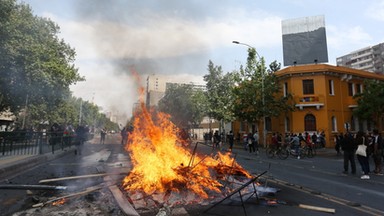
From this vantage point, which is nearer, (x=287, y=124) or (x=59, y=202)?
(x=59, y=202)

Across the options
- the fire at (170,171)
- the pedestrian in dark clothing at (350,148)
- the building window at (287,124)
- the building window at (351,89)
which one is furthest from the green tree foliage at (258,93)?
the fire at (170,171)

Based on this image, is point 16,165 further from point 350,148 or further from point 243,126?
point 243,126

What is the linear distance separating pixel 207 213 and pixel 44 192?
4106 mm

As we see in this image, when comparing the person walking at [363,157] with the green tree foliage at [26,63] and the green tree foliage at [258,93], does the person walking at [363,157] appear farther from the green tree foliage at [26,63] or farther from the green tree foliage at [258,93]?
the green tree foliage at [26,63]

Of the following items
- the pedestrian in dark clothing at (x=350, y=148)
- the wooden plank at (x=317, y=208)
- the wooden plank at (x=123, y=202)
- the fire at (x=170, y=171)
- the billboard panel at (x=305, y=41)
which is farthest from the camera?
the billboard panel at (x=305, y=41)

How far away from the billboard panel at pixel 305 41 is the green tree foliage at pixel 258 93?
4.49 m

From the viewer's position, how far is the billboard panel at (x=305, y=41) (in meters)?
31.7

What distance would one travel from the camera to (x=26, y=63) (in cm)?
2041

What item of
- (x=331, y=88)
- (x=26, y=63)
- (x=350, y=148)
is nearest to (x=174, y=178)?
(x=350, y=148)

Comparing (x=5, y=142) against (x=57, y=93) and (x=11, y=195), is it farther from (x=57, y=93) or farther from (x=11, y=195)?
(x=57, y=93)

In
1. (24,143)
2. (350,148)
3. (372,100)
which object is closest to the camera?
(350,148)

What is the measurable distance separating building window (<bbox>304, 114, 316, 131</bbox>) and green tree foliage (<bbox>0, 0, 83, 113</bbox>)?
24182 mm

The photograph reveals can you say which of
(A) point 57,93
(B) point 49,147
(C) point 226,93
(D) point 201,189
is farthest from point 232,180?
(C) point 226,93

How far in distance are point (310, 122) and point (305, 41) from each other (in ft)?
34.4
